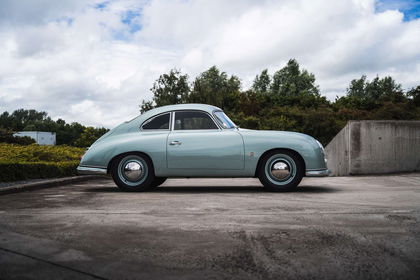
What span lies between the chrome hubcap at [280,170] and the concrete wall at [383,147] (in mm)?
5049

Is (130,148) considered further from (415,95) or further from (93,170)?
(415,95)

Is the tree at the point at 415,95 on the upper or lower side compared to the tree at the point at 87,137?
upper

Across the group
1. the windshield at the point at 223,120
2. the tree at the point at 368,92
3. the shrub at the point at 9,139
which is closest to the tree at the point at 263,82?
the tree at the point at 368,92

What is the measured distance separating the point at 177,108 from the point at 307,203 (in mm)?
3084

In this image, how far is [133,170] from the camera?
7.59 metres

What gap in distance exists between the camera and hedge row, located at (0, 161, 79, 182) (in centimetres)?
898

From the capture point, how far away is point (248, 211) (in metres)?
5.14

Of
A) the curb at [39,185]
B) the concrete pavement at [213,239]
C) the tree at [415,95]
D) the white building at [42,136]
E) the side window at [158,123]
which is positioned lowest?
the concrete pavement at [213,239]

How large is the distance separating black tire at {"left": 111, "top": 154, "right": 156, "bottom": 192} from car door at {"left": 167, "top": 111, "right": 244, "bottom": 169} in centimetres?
42

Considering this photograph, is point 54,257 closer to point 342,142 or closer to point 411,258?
point 411,258

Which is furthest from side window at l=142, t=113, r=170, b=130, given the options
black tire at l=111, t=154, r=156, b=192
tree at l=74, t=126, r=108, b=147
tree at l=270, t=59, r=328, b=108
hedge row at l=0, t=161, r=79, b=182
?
tree at l=270, t=59, r=328, b=108

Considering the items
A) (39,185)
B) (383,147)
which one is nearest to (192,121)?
(39,185)

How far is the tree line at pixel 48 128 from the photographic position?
19.0m

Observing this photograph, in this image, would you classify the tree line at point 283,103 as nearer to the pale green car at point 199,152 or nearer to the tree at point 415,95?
the tree at point 415,95
